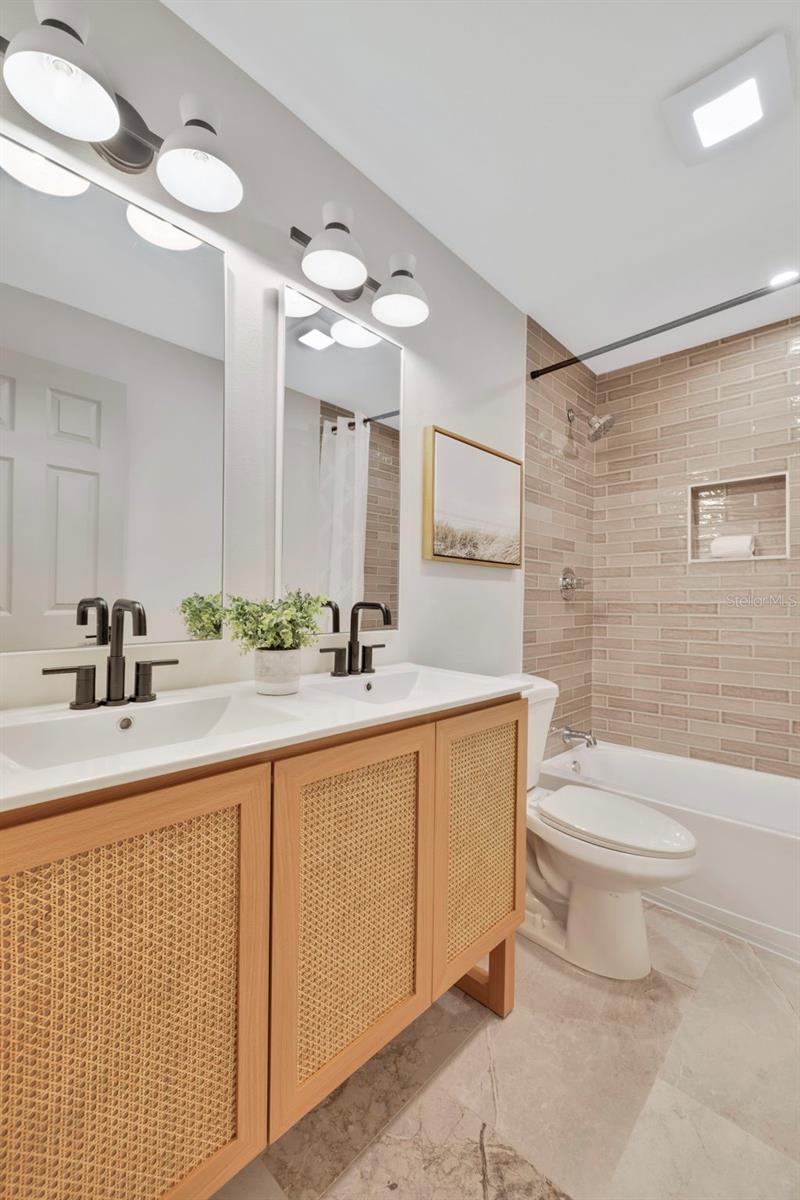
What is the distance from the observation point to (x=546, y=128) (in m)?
1.53

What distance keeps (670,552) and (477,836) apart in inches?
85.4

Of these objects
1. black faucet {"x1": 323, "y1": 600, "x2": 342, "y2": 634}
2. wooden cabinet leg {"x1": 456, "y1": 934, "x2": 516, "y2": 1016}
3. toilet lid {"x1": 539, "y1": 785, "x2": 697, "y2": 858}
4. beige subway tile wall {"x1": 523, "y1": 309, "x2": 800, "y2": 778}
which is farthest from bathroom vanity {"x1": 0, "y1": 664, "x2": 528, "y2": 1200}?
beige subway tile wall {"x1": 523, "y1": 309, "x2": 800, "y2": 778}

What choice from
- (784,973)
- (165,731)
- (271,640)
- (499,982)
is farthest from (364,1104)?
(784,973)

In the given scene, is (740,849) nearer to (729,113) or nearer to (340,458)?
(340,458)

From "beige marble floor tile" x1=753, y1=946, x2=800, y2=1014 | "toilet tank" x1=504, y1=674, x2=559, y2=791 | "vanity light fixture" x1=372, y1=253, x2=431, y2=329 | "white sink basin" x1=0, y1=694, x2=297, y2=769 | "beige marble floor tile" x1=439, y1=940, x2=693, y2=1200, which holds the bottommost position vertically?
"beige marble floor tile" x1=753, y1=946, x2=800, y2=1014

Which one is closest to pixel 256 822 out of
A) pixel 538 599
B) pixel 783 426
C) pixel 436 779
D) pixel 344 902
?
pixel 344 902

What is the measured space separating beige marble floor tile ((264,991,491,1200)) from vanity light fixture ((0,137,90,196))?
2128mm

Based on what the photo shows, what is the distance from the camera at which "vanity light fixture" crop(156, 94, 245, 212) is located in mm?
1126

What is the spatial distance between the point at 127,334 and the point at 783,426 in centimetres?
286

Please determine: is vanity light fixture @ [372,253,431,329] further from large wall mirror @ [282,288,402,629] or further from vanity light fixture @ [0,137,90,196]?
vanity light fixture @ [0,137,90,196]

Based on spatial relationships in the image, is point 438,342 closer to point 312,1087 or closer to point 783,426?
point 783,426

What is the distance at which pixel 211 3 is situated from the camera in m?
1.21

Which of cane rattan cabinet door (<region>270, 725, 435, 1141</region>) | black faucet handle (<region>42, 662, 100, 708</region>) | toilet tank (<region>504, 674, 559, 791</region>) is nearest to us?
cane rattan cabinet door (<region>270, 725, 435, 1141</region>)

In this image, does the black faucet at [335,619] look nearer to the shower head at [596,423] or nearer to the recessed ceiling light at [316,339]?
the recessed ceiling light at [316,339]
